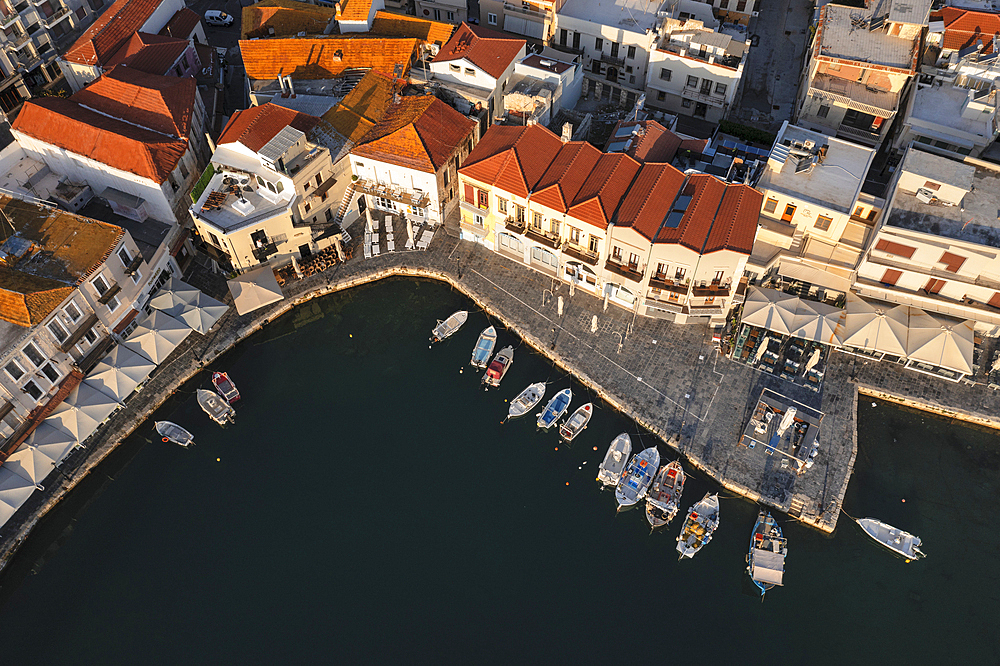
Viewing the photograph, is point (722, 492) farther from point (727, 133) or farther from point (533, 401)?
point (727, 133)

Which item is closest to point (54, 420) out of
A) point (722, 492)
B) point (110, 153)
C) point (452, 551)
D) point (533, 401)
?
point (110, 153)

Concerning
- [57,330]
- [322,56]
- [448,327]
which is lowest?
[448,327]

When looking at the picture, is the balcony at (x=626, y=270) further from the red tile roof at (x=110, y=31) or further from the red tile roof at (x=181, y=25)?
the red tile roof at (x=181, y=25)

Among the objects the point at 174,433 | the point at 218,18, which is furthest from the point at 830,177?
the point at 218,18

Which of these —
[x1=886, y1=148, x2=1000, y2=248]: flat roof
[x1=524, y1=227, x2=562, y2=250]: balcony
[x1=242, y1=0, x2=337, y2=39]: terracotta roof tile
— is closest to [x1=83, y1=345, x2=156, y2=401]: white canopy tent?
[x1=524, y1=227, x2=562, y2=250]: balcony

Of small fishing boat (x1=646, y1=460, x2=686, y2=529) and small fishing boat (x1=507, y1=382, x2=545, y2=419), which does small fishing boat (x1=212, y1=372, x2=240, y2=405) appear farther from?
small fishing boat (x1=646, y1=460, x2=686, y2=529)

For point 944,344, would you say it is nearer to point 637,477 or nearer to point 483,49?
point 637,477
